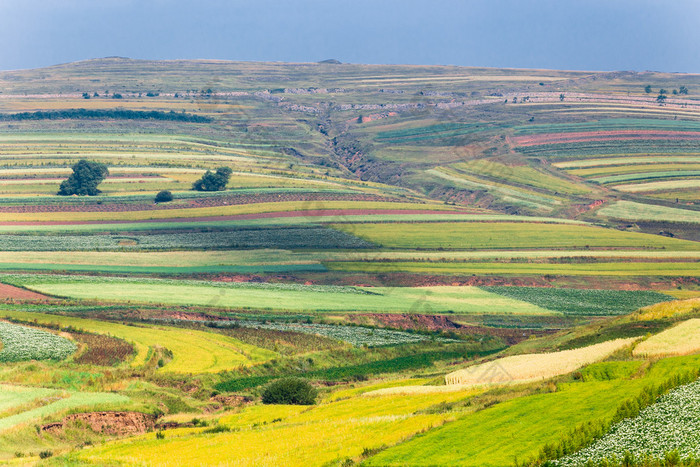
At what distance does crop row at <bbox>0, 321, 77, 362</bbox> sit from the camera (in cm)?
5553

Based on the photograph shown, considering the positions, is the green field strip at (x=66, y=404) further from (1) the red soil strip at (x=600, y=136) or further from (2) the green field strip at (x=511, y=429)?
(1) the red soil strip at (x=600, y=136)

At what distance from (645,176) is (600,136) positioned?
1286 inches

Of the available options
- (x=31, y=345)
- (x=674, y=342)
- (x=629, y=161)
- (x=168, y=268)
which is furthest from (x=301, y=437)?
(x=629, y=161)

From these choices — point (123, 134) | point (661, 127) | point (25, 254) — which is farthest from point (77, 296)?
point (661, 127)

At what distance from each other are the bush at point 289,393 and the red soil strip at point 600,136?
13748cm

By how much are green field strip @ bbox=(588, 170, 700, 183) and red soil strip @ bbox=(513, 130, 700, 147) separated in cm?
2539

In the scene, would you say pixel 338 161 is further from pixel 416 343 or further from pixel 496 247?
pixel 416 343

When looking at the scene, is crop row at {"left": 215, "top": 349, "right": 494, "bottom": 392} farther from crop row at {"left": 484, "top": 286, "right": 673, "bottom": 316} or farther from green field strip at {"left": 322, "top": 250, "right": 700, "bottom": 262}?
green field strip at {"left": 322, "top": 250, "right": 700, "bottom": 262}

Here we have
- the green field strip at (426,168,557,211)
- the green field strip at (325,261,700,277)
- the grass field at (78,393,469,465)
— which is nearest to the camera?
the grass field at (78,393,469,465)

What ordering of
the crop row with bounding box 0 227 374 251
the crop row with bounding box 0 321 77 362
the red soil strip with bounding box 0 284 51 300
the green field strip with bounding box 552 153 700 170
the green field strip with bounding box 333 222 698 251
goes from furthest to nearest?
1. the green field strip with bounding box 552 153 700 170
2. the green field strip with bounding box 333 222 698 251
3. the crop row with bounding box 0 227 374 251
4. the red soil strip with bounding box 0 284 51 300
5. the crop row with bounding box 0 321 77 362

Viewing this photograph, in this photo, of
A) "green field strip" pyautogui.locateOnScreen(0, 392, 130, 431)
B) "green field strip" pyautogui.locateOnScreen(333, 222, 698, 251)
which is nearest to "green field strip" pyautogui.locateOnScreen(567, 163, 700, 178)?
"green field strip" pyautogui.locateOnScreen(333, 222, 698, 251)

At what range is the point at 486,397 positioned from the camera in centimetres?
3662

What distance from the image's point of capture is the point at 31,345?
57469 mm

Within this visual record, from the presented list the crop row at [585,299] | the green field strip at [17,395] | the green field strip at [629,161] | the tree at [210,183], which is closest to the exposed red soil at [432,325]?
the crop row at [585,299]
